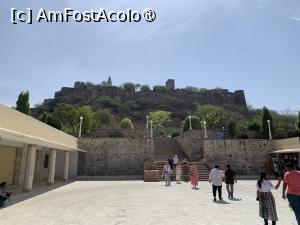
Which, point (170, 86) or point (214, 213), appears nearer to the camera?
point (214, 213)

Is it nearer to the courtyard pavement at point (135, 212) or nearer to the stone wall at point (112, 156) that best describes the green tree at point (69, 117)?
the stone wall at point (112, 156)

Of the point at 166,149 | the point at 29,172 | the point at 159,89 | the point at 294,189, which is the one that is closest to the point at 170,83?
the point at 159,89

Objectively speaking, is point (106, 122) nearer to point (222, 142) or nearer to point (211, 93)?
point (222, 142)

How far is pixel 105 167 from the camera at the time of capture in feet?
80.1

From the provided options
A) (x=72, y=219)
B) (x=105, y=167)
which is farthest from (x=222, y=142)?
(x=72, y=219)

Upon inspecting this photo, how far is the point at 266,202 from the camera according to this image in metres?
6.61

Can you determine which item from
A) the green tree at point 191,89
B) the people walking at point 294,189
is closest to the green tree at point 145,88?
the green tree at point 191,89

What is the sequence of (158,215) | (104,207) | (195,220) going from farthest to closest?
1. (104,207)
2. (158,215)
3. (195,220)

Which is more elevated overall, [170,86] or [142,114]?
[170,86]

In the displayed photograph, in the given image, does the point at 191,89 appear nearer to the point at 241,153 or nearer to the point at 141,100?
the point at 141,100

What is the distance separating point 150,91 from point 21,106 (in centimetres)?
7074

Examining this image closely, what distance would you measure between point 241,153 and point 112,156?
35.5 feet

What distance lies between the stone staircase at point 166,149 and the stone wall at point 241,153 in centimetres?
480

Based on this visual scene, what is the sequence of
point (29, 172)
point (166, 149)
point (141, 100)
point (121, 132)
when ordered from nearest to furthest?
point (29, 172)
point (166, 149)
point (121, 132)
point (141, 100)
